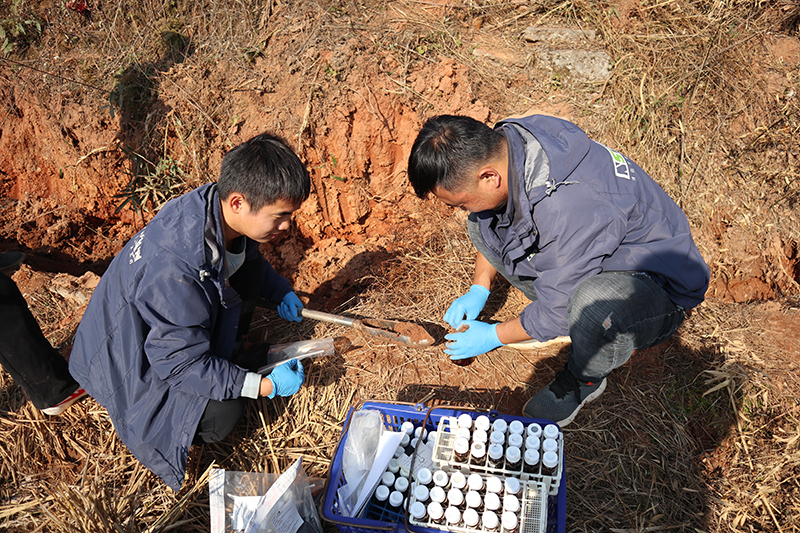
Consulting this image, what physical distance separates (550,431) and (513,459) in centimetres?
23

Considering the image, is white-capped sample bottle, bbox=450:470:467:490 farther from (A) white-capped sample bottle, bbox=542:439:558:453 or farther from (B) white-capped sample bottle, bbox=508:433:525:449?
(A) white-capped sample bottle, bbox=542:439:558:453

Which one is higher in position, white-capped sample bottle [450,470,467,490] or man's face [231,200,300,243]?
man's face [231,200,300,243]

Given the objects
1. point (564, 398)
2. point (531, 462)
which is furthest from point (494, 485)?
point (564, 398)

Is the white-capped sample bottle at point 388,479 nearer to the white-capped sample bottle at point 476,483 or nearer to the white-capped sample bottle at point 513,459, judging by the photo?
the white-capped sample bottle at point 476,483

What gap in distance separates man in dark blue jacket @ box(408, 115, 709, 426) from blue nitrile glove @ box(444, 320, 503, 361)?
11.2 inches

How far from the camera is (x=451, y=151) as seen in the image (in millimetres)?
2084

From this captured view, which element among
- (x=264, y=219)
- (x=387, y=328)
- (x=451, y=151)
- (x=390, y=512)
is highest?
(x=451, y=151)

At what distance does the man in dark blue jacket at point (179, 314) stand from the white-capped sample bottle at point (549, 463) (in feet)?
4.32

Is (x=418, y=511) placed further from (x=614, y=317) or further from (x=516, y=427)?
(x=614, y=317)

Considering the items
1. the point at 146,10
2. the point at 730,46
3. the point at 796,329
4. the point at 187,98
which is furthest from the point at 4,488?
the point at 730,46

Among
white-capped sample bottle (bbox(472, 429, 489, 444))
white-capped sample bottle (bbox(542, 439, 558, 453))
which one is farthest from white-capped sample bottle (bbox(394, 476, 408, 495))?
white-capped sample bottle (bbox(542, 439, 558, 453))

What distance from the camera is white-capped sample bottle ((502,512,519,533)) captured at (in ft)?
5.57

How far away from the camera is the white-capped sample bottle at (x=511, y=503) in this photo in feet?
5.67

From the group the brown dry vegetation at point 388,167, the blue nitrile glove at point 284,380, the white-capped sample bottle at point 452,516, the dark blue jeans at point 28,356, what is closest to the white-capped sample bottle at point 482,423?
the white-capped sample bottle at point 452,516
